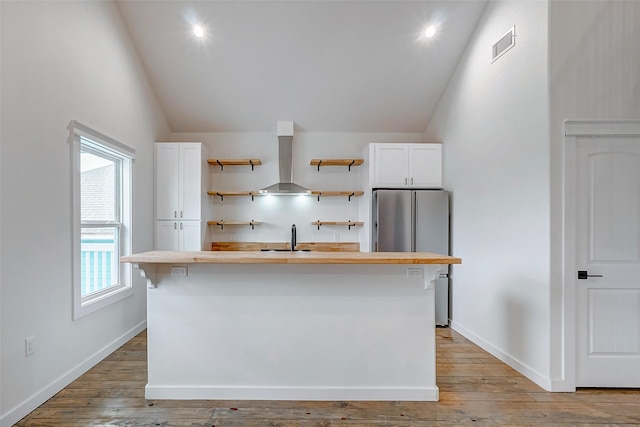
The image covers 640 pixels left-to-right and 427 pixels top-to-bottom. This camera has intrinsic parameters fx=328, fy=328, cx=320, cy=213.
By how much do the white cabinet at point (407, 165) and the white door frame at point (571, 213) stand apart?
1893mm

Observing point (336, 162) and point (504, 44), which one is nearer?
point (504, 44)

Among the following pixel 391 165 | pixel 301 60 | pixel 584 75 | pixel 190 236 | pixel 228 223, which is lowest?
pixel 190 236

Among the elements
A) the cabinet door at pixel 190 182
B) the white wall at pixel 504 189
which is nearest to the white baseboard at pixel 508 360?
the white wall at pixel 504 189

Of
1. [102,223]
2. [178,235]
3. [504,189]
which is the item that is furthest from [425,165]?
[102,223]

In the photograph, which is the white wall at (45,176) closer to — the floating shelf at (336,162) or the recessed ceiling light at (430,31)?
the floating shelf at (336,162)

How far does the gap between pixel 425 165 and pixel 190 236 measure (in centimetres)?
331

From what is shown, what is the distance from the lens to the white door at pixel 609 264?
2.61 metres

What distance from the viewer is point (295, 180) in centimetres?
505

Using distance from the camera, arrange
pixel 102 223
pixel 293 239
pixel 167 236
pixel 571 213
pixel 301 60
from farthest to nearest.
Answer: pixel 293 239
pixel 167 236
pixel 301 60
pixel 102 223
pixel 571 213

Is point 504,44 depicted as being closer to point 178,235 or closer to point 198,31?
point 198,31

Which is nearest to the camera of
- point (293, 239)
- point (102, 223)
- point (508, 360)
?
point (508, 360)

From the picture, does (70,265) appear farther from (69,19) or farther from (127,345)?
(69,19)

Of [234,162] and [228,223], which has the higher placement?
[234,162]

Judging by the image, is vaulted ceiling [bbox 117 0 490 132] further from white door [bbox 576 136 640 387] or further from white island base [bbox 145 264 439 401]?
white island base [bbox 145 264 439 401]
